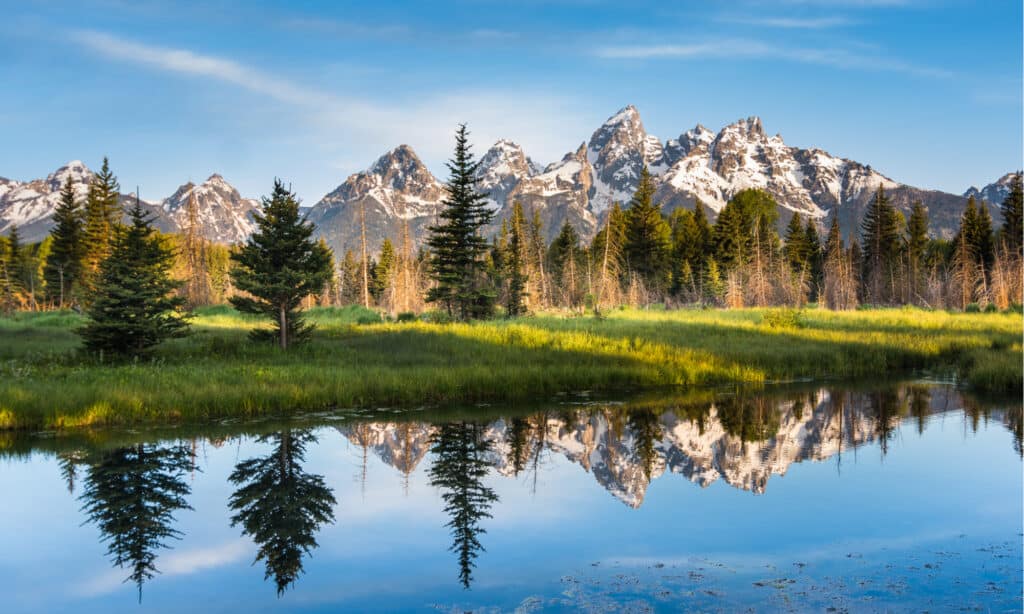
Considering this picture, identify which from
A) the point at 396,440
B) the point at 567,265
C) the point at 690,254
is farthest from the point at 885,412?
the point at 690,254

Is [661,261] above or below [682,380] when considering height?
above

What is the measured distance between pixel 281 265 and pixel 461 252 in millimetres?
14007

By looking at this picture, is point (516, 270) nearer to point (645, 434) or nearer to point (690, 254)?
point (690, 254)

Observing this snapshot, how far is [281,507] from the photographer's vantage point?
1109 centimetres

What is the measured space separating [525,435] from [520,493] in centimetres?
431

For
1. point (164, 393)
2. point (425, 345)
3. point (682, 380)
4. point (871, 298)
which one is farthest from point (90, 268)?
point (871, 298)

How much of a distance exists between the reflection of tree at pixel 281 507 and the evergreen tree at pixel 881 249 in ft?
245

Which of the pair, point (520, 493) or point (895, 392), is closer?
point (520, 493)

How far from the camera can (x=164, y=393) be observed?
1719 cm

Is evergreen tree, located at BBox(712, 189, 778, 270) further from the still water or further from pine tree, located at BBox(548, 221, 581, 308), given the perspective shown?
the still water

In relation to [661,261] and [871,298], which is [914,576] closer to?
[661,261]

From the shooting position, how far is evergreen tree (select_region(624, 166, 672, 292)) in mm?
75062

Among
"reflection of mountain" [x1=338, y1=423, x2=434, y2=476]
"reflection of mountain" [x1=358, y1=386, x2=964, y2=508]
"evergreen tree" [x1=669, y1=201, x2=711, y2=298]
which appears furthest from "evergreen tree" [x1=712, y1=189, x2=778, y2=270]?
"reflection of mountain" [x1=338, y1=423, x2=434, y2=476]

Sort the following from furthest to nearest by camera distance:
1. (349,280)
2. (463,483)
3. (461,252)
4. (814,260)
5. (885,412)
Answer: (349,280) < (814,260) < (461,252) < (885,412) < (463,483)
